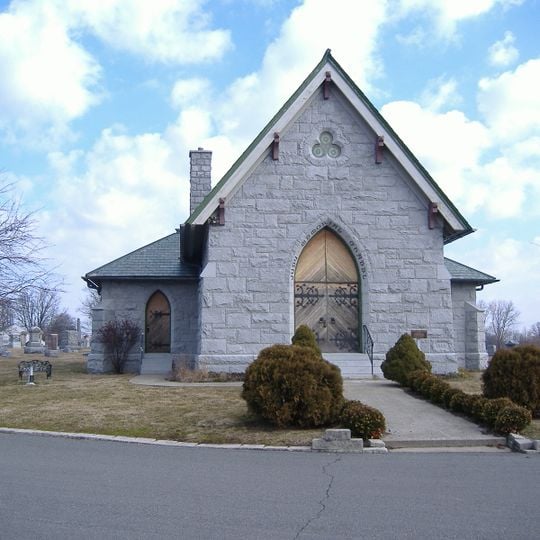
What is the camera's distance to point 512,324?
11038cm

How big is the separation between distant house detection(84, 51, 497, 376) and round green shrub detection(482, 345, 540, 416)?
7.10 m

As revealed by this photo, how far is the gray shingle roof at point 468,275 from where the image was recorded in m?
25.3

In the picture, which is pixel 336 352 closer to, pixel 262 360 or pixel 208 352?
pixel 208 352

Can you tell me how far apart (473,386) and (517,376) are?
525 centimetres

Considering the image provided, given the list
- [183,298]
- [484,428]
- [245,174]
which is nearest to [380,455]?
[484,428]

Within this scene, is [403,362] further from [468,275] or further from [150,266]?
[150,266]

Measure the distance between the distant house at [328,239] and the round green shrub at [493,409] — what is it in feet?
27.0

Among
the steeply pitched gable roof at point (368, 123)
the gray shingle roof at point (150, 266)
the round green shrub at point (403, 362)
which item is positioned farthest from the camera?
the gray shingle roof at point (150, 266)

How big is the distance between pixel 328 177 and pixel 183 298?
27.5ft

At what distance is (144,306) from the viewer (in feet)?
82.4

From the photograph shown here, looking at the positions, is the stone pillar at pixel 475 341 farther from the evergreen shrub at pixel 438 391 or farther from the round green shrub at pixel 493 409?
the round green shrub at pixel 493 409

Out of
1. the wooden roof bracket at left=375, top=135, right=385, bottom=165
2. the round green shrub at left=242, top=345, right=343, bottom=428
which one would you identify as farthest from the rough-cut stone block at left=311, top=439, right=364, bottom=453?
the wooden roof bracket at left=375, top=135, right=385, bottom=165

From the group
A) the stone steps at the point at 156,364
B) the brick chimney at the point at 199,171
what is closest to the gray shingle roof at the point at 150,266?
the brick chimney at the point at 199,171

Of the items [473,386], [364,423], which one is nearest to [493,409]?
[364,423]
